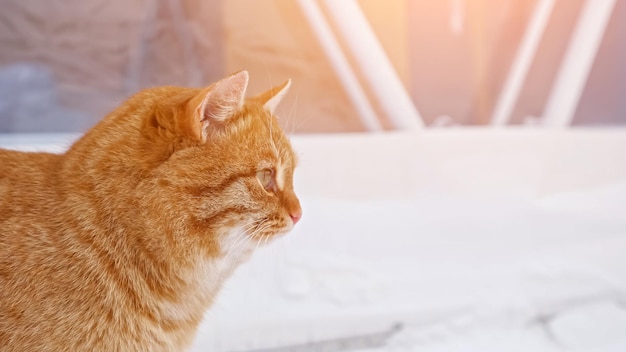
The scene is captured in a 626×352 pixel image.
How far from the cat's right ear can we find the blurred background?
2.49 feet

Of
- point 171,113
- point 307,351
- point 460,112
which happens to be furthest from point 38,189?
point 460,112

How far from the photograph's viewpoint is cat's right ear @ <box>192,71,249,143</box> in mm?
679

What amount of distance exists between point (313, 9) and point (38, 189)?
0.94 m

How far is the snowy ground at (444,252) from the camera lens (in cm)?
107

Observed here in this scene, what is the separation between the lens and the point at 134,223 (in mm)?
701

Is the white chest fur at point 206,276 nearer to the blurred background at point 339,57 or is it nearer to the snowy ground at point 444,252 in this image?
the snowy ground at point 444,252

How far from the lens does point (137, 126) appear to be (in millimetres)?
737

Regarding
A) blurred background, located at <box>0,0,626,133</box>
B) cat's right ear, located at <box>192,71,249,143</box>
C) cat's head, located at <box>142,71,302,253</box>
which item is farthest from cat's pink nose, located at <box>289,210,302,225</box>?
blurred background, located at <box>0,0,626,133</box>

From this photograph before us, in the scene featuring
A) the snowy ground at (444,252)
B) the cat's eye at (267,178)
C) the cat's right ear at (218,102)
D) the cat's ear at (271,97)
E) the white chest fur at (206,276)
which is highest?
the cat's right ear at (218,102)

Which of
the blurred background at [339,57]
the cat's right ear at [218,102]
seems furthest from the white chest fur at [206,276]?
the blurred background at [339,57]

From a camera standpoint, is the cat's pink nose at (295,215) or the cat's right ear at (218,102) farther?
the cat's pink nose at (295,215)

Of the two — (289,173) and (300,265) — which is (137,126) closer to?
(289,173)

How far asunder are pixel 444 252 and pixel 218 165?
2.50 feet

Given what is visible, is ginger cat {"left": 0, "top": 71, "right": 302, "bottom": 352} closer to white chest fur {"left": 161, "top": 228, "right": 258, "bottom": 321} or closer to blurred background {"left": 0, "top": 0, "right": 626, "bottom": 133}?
white chest fur {"left": 161, "top": 228, "right": 258, "bottom": 321}
